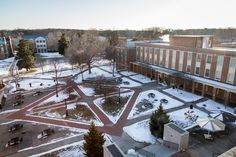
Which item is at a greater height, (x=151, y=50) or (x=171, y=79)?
(x=151, y=50)

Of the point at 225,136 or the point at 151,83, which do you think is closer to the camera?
the point at 225,136

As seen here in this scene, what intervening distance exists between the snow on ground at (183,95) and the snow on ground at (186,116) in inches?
149

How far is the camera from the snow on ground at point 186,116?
20733 millimetres

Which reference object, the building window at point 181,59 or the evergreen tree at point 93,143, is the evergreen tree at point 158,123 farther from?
the building window at point 181,59

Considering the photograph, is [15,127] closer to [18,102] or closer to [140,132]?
[18,102]

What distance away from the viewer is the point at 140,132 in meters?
19.4

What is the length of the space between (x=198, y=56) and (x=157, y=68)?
9603mm

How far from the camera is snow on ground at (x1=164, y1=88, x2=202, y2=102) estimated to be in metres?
28.3

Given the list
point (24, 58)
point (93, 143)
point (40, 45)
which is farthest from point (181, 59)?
point (40, 45)

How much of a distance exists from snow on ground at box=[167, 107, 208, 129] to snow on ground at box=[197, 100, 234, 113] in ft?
6.66

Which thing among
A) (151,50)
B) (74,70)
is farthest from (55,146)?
(74,70)

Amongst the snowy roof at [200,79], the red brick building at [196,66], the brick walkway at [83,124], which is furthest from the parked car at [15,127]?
the snowy roof at [200,79]

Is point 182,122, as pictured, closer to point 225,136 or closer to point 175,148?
point 225,136

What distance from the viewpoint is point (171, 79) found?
114ft
